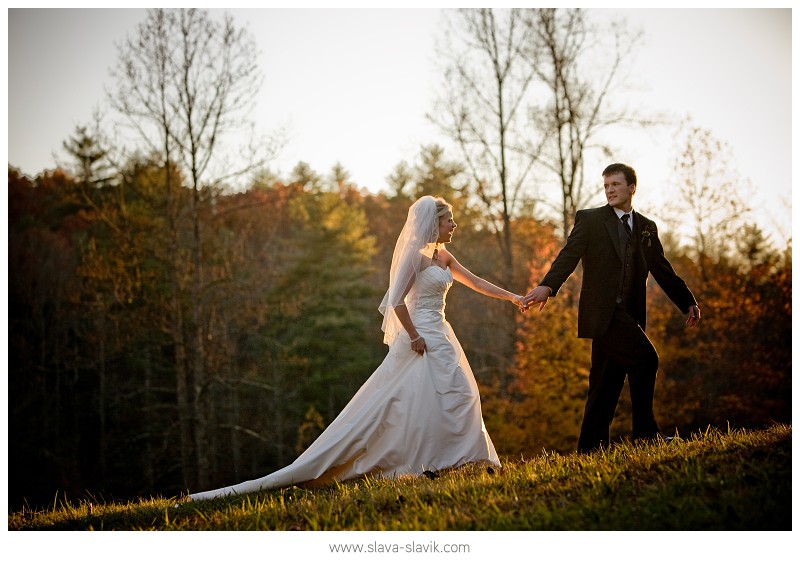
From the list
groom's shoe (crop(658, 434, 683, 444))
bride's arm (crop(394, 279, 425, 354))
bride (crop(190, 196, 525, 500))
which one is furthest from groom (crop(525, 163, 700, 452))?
bride's arm (crop(394, 279, 425, 354))

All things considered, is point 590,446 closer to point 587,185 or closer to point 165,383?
point 587,185

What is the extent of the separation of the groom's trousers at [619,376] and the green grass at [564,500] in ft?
1.26

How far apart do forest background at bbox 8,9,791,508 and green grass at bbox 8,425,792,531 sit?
9.95 m

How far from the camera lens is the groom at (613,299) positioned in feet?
19.0

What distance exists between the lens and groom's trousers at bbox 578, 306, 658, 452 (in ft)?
18.9

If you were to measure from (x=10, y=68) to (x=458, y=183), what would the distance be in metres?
14.9

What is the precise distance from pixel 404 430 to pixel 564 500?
7.39 feet

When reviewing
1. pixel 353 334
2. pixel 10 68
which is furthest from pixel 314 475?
pixel 353 334

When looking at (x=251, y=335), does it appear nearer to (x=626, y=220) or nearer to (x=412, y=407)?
(x=412, y=407)

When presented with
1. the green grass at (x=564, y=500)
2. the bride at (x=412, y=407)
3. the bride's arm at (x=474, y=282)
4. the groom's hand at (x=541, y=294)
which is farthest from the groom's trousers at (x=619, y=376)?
the bride's arm at (x=474, y=282)

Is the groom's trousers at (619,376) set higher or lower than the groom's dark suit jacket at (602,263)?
lower

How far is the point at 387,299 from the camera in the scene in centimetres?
669

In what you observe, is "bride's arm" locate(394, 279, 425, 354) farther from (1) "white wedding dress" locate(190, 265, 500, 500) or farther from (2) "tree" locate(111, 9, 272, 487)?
(2) "tree" locate(111, 9, 272, 487)

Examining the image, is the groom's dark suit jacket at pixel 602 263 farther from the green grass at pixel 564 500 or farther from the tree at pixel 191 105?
the tree at pixel 191 105
